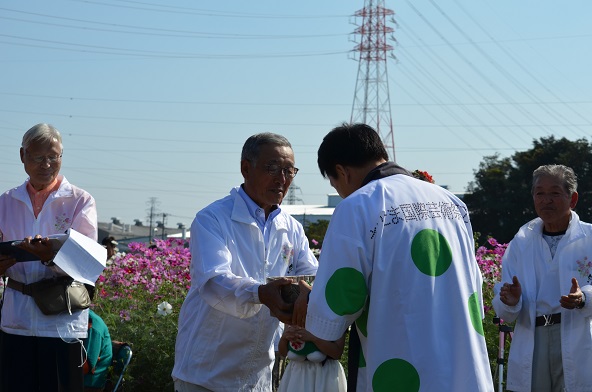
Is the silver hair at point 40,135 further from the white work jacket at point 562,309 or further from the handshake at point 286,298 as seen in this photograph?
the white work jacket at point 562,309

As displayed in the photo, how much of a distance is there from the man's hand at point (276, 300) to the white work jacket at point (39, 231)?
4.80 ft

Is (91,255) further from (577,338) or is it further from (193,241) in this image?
(577,338)

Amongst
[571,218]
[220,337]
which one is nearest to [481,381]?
[220,337]

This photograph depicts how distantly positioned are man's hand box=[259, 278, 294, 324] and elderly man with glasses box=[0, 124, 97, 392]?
1.40m

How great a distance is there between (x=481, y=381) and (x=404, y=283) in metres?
0.50

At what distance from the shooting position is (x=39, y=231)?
5426 millimetres

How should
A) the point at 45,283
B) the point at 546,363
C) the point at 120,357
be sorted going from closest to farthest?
the point at 45,283
the point at 546,363
the point at 120,357

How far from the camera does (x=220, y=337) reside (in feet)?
15.3

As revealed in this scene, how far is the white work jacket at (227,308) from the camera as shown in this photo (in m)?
4.55

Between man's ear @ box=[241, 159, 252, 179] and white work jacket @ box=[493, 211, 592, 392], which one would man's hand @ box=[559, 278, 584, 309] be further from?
man's ear @ box=[241, 159, 252, 179]

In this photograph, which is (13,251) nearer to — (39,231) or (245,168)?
(39,231)

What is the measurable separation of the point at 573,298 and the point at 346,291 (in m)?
2.68

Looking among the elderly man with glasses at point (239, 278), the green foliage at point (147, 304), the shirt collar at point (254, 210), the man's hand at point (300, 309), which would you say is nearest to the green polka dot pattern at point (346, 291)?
the man's hand at point (300, 309)

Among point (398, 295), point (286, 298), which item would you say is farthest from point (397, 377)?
point (286, 298)
